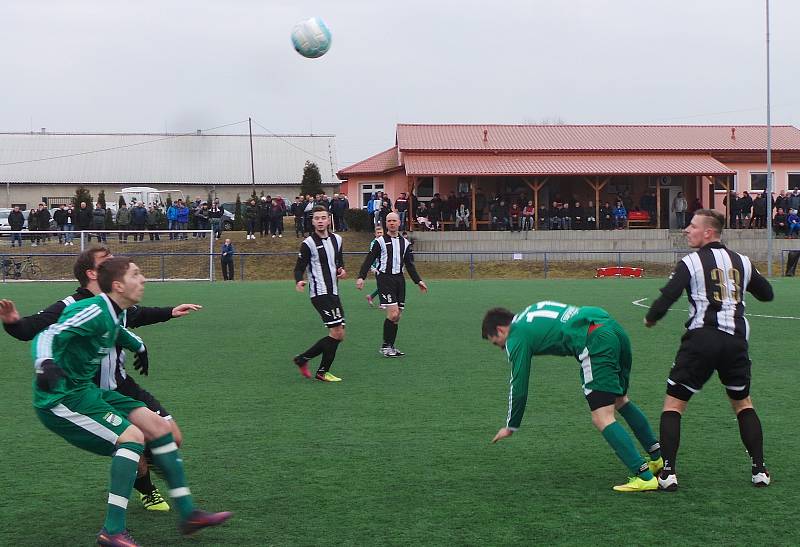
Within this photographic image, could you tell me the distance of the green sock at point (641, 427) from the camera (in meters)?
6.29

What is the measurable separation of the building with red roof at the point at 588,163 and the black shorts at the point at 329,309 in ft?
99.7

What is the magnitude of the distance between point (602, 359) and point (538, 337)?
41cm

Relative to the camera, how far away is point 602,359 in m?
5.88

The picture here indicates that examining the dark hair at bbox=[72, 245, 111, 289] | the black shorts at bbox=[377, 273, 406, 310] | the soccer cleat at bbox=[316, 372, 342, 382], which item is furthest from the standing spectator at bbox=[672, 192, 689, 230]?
the dark hair at bbox=[72, 245, 111, 289]

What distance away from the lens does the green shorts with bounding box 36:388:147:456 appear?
4980 mm

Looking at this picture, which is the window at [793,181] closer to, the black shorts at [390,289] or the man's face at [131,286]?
the black shorts at [390,289]

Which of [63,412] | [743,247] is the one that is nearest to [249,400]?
[63,412]

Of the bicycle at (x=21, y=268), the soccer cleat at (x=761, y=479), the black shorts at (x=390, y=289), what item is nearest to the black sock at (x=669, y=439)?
the soccer cleat at (x=761, y=479)

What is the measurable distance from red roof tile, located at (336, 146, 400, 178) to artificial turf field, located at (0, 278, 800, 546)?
118ft

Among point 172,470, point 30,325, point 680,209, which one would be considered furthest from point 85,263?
point 680,209

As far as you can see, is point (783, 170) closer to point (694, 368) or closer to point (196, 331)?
point (196, 331)

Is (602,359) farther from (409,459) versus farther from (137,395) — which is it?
(137,395)

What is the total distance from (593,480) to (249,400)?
4.28 meters

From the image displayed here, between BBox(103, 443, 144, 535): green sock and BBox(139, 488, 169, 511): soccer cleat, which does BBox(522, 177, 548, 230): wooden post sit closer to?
BBox(139, 488, 169, 511): soccer cleat
